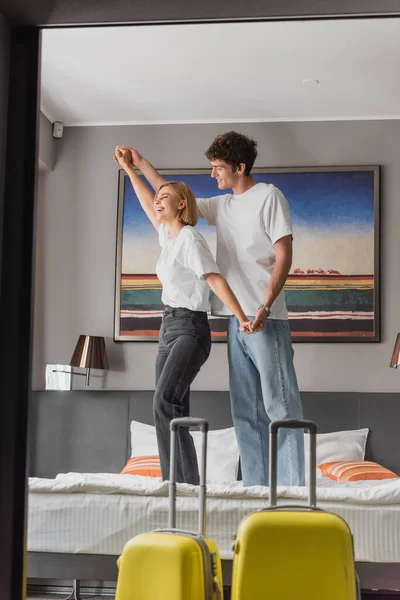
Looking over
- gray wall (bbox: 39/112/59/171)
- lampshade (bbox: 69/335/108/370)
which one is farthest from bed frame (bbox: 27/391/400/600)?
gray wall (bbox: 39/112/59/171)

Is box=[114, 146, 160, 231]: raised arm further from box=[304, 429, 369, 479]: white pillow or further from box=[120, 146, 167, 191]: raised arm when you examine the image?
box=[304, 429, 369, 479]: white pillow

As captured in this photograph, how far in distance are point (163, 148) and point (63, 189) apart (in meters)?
0.76

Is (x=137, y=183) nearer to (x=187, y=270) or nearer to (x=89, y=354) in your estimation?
(x=187, y=270)

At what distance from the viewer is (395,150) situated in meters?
5.31

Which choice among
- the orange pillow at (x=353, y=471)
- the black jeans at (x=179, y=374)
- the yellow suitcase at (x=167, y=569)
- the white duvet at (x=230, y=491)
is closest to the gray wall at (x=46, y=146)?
the black jeans at (x=179, y=374)

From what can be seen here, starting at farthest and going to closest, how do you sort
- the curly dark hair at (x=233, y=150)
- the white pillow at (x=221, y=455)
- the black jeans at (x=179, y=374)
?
1. the white pillow at (x=221, y=455)
2. the curly dark hair at (x=233, y=150)
3. the black jeans at (x=179, y=374)

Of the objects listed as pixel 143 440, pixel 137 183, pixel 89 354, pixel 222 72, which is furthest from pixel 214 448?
pixel 222 72

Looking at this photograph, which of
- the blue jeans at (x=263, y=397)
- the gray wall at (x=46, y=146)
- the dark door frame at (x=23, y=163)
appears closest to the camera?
the dark door frame at (x=23, y=163)

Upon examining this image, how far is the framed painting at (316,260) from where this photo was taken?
5.21 metres

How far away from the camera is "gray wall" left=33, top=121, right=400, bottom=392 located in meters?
5.20

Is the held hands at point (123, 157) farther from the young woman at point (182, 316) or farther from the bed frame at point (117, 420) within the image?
the bed frame at point (117, 420)

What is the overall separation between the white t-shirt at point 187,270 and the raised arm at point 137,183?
1.14 ft

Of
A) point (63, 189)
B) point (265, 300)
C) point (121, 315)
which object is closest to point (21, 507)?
point (265, 300)

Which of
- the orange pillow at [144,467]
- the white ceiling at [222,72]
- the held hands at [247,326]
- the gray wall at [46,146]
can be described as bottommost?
the orange pillow at [144,467]
